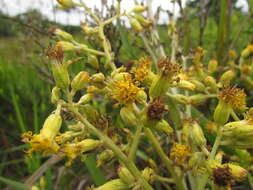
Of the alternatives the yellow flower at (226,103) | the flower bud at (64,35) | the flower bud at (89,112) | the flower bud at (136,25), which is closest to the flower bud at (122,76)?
the flower bud at (89,112)

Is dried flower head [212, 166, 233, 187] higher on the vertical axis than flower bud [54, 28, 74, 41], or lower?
lower

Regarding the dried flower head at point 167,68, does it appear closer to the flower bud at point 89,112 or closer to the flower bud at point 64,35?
Result: the flower bud at point 89,112

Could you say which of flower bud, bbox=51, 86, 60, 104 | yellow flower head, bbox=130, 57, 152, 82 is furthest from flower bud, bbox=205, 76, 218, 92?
flower bud, bbox=51, 86, 60, 104

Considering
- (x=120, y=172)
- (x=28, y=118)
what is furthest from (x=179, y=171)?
(x=28, y=118)

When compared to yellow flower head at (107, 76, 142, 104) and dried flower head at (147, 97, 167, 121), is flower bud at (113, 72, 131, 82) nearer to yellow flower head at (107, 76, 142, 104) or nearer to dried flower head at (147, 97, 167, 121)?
yellow flower head at (107, 76, 142, 104)

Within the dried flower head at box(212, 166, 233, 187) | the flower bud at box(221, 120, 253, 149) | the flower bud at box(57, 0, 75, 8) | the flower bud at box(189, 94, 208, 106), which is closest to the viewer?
the dried flower head at box(212, 166, 233, 187)

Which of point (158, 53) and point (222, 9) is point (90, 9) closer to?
point (158, 53)
